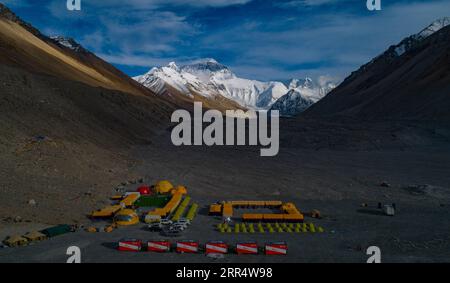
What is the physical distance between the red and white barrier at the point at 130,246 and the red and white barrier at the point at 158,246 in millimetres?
408

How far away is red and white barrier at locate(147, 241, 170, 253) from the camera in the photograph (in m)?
16.7

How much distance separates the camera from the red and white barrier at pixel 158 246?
16.7 metres

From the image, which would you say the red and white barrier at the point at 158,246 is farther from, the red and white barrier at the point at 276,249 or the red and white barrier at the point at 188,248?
the red and white barrier at the point at 276,249

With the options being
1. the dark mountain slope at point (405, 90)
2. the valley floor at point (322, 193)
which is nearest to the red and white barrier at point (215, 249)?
the valley floor at point (322, 193)

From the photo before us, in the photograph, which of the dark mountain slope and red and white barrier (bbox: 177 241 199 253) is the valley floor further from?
the dark mountain slope

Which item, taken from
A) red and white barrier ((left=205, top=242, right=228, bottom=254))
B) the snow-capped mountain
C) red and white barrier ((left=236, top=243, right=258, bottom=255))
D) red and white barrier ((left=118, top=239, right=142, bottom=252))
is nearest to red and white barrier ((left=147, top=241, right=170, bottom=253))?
red and white barrier ((left=118, top=239, right=142, bottom=252))

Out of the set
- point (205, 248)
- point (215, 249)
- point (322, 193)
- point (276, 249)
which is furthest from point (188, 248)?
point (322, 193)

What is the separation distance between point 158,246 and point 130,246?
1.16 meters

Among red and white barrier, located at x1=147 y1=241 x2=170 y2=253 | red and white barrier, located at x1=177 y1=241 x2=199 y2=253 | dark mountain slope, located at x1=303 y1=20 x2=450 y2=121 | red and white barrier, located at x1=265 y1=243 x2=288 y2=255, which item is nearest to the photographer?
red and white barrier, located at x1=265 y1=243 x2=288 y2=255

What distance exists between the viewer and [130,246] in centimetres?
1678

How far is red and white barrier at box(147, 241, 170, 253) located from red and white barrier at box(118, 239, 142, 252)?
0.41 metres

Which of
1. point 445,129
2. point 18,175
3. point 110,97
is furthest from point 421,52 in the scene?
point 18,175
